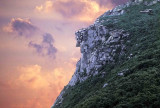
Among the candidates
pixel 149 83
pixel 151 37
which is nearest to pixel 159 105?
pixel 149 83

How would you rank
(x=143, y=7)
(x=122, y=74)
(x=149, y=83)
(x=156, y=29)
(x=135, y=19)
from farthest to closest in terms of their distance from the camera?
(x=143, y=7), (x=135, y=19), (x=156, y=29), (x=122, y=74), (x=149, y=83)

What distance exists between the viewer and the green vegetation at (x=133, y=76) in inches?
1569

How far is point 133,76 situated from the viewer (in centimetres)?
4784

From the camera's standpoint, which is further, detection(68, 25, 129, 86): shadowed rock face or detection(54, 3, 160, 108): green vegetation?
detection(68, 25, 129, 86): shadowed rock face

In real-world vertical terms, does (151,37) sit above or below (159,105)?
above

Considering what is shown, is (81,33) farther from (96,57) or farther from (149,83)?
(149,83)

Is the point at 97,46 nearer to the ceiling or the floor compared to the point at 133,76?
nearer to the ceiling

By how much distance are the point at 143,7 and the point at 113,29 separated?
27.4 metres

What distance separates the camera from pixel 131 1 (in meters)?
110

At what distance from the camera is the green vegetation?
39.8 meters

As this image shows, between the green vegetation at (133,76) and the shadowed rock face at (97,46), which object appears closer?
the green vegetation at (133,76)

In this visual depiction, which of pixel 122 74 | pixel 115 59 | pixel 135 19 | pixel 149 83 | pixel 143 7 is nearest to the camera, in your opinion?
pixel 149 83

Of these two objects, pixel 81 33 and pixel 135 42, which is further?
pixel 81 33

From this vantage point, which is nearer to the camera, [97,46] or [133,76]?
[133,76]
